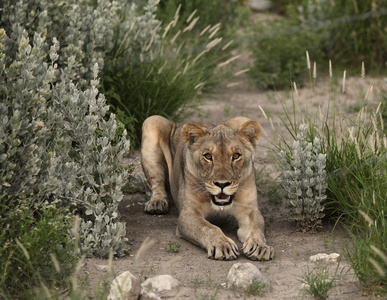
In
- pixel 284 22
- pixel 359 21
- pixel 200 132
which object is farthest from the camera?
pixel 284 22

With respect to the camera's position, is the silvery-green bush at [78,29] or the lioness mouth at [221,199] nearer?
the lioness mouth at [221,199]

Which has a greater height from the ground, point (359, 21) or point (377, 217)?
point (359, 21)

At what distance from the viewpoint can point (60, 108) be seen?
5359mm

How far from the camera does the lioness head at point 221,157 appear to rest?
18.1 feet

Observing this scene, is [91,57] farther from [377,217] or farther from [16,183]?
[377,217]

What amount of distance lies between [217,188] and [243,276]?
103 cm

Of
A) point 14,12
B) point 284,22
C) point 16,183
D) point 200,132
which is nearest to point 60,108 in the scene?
point 16,183

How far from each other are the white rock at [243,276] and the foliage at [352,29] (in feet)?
22.2

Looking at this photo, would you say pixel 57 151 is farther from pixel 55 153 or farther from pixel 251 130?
pixel 251 130

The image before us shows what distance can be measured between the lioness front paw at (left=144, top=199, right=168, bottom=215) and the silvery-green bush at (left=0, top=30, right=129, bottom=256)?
2.94ft

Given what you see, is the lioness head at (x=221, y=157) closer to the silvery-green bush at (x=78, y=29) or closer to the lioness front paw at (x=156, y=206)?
the lioness front paw at (x=156, y=206)

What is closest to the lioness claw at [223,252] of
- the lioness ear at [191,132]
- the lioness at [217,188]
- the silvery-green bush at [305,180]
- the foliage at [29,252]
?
the lioness at [217,188]

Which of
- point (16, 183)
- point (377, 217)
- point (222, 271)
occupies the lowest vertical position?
point (222, 271)

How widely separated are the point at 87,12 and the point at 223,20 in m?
4.35
